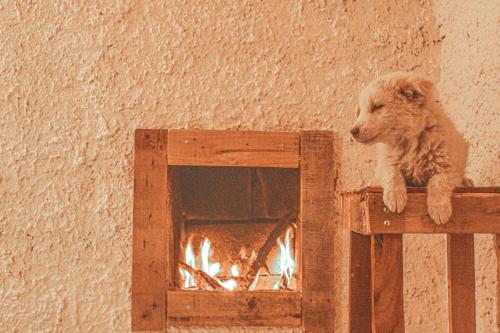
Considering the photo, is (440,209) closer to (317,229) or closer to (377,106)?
(377,106)

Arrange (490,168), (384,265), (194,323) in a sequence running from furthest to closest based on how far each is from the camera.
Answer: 1. (194,323)
2. (490,168)
3. (384,265)

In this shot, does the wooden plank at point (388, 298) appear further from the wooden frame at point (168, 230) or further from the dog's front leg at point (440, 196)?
the wooden frame at point (168, 230)

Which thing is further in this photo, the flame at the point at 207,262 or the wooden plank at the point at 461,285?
the flame at the point at 207,262

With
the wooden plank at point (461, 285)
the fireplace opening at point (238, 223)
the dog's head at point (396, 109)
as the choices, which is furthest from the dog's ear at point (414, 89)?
the fireplace opening at point (238, 223)

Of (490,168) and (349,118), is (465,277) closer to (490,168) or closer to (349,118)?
(490,168)

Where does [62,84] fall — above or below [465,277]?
above

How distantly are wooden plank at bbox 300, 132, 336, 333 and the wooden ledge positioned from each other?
1.60 ft

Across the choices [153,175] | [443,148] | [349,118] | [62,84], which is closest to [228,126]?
[153,175]

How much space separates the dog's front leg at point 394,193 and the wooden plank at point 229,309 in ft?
1.96

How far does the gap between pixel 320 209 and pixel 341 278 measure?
0.21 m

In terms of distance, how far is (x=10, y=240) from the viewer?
1297mm

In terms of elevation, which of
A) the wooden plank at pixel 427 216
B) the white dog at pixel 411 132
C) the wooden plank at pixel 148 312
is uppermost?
the white dog at pixel 411 132

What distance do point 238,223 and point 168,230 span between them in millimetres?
246

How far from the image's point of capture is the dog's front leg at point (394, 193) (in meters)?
0.80
